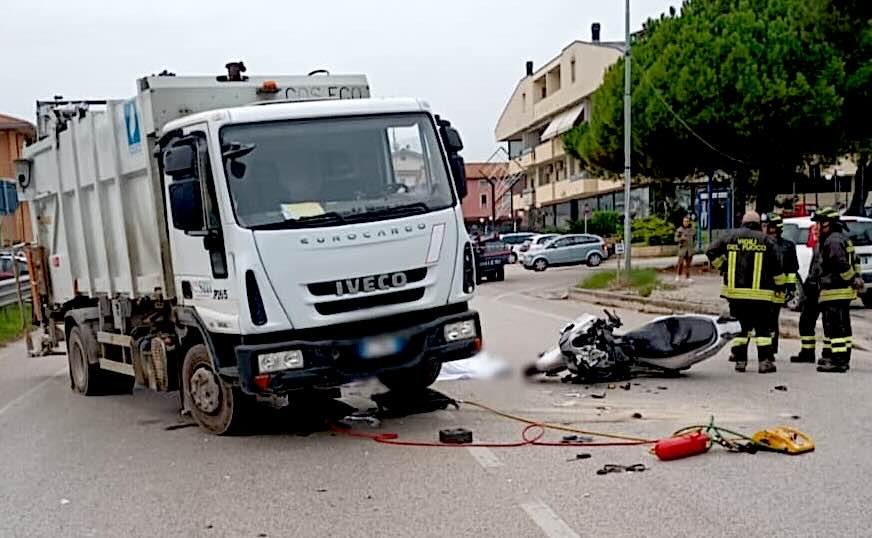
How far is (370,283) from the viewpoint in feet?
25.6

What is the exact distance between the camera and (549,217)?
7369cm

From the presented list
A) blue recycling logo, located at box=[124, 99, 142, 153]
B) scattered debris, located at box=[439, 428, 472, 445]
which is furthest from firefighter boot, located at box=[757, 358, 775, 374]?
blue recycling logo, located at box=[124, 99, 142, 153]

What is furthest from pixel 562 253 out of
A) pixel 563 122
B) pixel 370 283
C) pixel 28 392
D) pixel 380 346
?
pixel 370 283

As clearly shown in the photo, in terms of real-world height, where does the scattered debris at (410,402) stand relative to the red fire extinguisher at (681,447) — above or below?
below

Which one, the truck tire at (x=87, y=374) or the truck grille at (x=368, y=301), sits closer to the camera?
the truck grille at (x=368, y=301)

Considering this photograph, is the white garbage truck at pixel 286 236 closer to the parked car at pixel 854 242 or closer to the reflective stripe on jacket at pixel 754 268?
the reflective stripe on jacket at pixel 754 268

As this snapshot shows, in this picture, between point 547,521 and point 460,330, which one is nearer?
point 547,521

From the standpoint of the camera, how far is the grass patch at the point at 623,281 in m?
25.2

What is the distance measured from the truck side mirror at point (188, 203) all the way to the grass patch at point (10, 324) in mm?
13094

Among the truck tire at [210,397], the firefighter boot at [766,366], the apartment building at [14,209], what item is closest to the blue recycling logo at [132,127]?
the truck tire at [210,397]

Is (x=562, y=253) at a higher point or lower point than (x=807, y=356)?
lower

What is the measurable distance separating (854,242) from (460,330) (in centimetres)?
1123

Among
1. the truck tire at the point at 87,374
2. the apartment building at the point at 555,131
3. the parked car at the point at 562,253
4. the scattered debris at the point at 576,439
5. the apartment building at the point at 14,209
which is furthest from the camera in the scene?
the apartment building at the point at 555,131

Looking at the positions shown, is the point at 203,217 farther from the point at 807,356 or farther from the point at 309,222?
the point at 807,356
